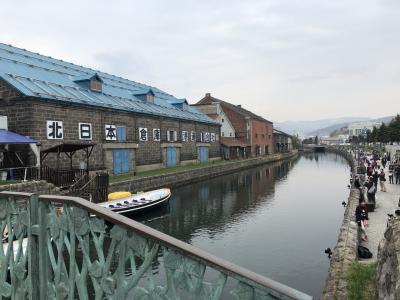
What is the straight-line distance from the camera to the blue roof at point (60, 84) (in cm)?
2731

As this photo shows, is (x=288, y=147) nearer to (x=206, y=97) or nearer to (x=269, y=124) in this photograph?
(x=269, y=124)

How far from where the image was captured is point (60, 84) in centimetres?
3120

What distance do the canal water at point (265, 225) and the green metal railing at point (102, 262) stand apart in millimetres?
10423

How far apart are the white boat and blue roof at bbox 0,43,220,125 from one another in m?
9.75

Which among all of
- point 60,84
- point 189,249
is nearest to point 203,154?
point 60,84

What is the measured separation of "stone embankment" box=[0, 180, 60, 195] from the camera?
18.6 meters

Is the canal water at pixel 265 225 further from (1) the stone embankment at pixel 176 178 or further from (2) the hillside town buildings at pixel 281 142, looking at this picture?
(2) the hillside town buildings at pixel 281 142

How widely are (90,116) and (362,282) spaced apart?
26.4 metres

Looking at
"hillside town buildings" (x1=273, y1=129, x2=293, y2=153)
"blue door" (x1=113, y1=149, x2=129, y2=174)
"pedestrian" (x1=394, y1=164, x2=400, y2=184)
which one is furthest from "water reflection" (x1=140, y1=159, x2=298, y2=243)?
"hillside town buildings" (x1=273, y1=129, x2=293, y2=153)

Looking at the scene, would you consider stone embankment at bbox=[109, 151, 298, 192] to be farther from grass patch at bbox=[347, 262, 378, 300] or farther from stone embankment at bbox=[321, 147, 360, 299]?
grass patch at bbox=[347, 262, 378, 300]

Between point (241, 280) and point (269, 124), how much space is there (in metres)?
91.7

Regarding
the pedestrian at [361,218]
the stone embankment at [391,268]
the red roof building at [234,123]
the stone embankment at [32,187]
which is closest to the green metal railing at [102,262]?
the stone embankment at [391,268]

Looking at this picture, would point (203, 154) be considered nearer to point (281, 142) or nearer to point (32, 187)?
point (32, 187)

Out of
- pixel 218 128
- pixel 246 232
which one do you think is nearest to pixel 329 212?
pixel 246 232
